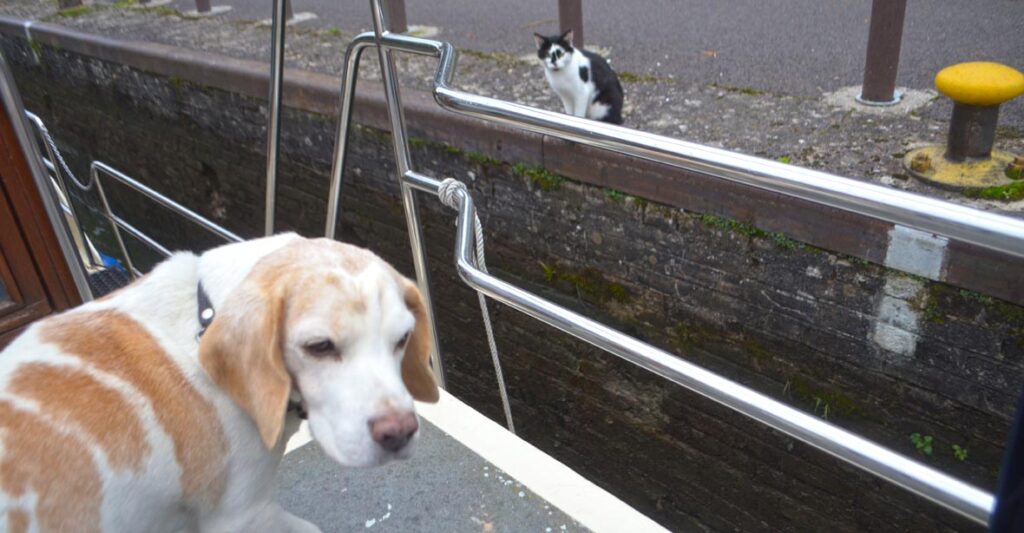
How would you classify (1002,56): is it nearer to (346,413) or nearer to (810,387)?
(810,387)

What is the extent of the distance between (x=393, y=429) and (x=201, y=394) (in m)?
0.35

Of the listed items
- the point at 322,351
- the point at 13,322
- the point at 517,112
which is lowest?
the point at 13,322

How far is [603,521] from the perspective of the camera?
1.72 m

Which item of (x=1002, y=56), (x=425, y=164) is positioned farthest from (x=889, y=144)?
(x=425, y=164)

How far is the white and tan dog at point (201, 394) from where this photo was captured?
4.23ft

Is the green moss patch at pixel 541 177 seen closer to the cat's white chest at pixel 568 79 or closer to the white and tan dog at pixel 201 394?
the cat's white chest at pixel 568 79

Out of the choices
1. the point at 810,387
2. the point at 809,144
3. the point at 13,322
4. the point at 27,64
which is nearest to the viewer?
the point at 13,322

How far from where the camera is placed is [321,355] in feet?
4.37

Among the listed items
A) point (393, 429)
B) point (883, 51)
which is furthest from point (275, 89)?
point (883, 51)

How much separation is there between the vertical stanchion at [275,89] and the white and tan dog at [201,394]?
931mm

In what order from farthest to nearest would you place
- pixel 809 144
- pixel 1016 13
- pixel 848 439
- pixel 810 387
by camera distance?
1. pixel 1016 13
2. pixel 809 144
3. pixel 810 387
4. pixel 848 439

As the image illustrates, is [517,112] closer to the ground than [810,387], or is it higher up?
higher up

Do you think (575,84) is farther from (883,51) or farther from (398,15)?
(398,15)

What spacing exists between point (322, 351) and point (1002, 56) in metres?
4.87
